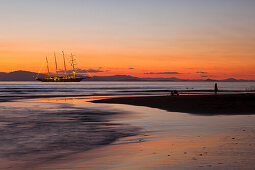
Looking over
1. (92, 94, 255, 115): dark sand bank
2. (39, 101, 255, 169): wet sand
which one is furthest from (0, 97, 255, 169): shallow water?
(92, 94, 255, 115): dark sand bank

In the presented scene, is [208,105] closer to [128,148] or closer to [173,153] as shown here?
[128,148]

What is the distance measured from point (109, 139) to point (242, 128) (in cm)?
788

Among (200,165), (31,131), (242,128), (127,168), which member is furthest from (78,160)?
(242,128)

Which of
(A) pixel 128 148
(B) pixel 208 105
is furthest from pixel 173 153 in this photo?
(B) pixel 208 105

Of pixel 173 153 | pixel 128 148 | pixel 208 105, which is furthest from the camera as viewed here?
pixel 208 105

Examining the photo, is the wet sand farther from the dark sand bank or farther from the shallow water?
the dark sand bank

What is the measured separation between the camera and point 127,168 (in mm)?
9789

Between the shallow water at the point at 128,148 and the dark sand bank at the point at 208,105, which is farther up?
the shallow water at the point at 128,148

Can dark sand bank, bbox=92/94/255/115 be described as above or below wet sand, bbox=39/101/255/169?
below

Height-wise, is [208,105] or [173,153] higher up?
[173,153]

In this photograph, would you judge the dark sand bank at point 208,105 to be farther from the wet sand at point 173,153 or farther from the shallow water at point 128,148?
the wet sand at point 173,153

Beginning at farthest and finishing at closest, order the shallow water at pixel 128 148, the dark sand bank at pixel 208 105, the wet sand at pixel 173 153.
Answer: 1. the dark sand bank at pixel 208 105
2. the shallow water at pixel 128 148
3. the wet sand at pixel 173 153

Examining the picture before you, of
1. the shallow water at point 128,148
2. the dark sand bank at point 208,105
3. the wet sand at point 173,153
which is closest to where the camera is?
the wet sand at point 173,153

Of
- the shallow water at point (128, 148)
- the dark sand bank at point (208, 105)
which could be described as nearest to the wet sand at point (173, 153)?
the shallow water at point (128, 148)
